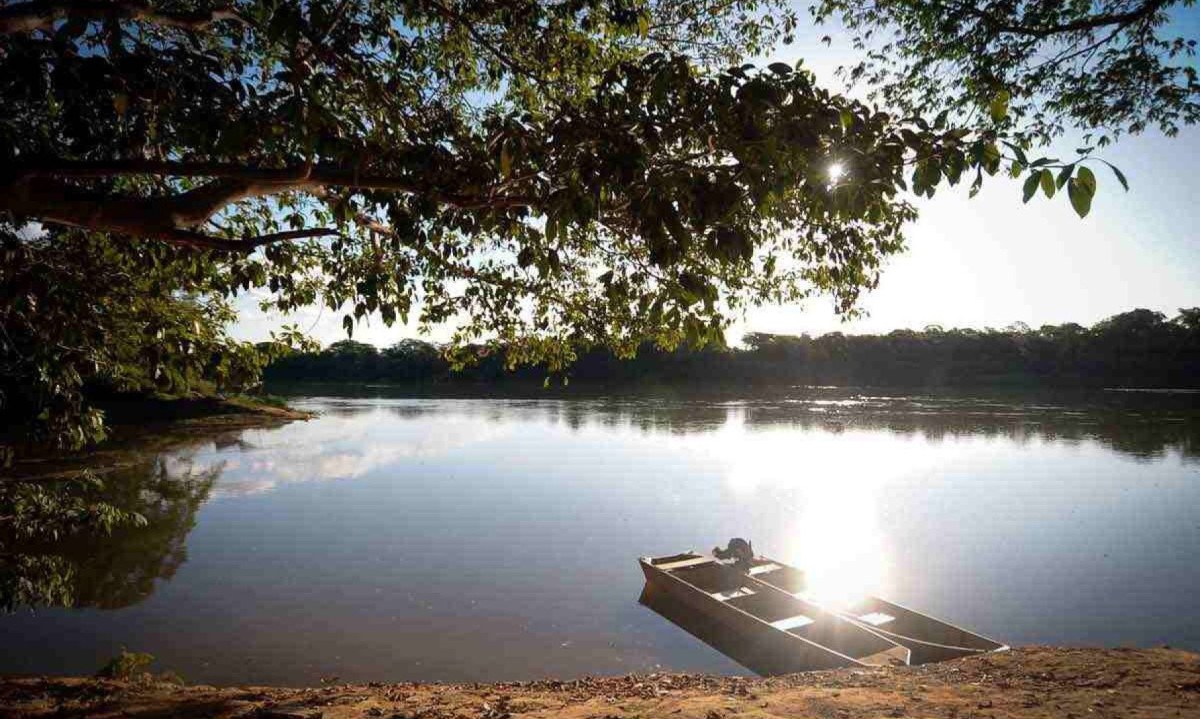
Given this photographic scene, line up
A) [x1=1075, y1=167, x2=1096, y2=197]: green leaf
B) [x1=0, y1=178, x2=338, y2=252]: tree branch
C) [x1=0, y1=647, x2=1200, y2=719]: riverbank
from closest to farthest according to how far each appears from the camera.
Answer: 1. [x1=1075, y1=167, x2=1096, y2=197]: green leaf
2. [x1=0, y1=178, x2=338, y2=252]: tree branch
3. [x1=0, y1=647, x2=1200, y2=719]: riverbank

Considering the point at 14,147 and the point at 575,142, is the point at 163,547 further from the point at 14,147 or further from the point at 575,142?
the point at 575,142

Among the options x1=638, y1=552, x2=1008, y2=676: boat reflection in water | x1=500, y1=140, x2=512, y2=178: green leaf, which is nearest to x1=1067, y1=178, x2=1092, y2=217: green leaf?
x1=500, y1=140, x2=512, y2=178: green leaf

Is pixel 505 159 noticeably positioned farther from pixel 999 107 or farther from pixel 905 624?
pixel 905 624

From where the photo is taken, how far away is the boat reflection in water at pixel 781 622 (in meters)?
7.74

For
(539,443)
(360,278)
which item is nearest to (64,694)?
(360,278)

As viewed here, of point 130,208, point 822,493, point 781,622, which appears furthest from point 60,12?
point 822,493

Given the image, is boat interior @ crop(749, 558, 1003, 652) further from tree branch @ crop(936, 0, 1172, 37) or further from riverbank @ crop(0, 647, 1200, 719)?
tree branch @ crop(936, 0, 1172, 37)

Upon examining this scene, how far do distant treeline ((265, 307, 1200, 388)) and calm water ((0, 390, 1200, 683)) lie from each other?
37537 mm

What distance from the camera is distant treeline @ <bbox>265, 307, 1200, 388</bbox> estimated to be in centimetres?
6494

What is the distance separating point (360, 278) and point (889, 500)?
642 inches

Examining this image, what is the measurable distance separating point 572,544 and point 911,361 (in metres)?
69.1

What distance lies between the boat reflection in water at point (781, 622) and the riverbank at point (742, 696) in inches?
28.0

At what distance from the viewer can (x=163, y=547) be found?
14172 mm

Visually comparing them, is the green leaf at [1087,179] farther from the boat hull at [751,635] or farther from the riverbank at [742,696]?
the boat hull at [751,635]
